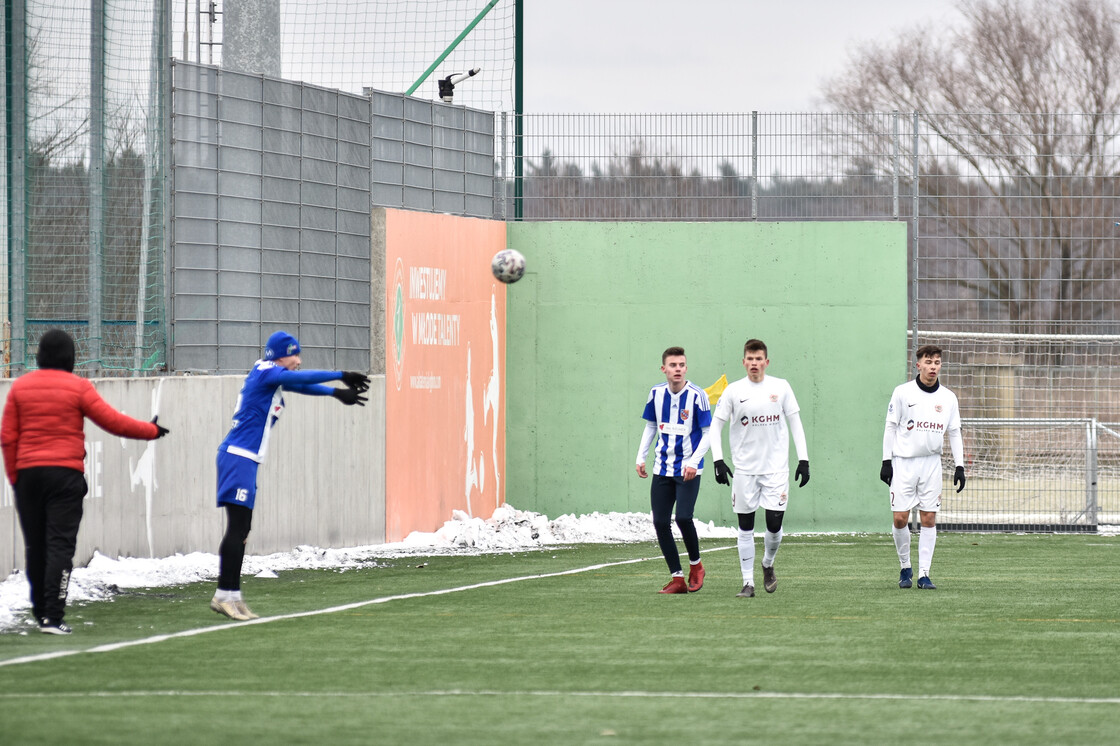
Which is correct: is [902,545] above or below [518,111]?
below

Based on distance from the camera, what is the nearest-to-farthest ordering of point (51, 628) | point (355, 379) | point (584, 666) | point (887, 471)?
point (584, 666) < point (51, 628) < point (355, 379) < point (887, 471)

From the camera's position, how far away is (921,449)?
13.6 m

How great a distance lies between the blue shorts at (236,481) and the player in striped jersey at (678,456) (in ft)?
10.8

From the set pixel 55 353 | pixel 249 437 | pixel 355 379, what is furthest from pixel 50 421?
pixel 355 379

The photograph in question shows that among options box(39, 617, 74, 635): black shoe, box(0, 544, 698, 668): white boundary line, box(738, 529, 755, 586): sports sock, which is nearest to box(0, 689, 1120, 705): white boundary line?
box(0, 544, 698, 668): white boundary line

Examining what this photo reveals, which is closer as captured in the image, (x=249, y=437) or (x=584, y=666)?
(x=584, y=666)

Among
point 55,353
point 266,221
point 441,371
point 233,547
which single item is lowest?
point 233,547

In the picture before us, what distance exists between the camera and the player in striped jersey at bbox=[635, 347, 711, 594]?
42.4ft

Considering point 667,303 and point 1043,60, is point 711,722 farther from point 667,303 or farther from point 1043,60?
point 1043,60

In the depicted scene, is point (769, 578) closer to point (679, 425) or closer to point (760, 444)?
point (760, 444)

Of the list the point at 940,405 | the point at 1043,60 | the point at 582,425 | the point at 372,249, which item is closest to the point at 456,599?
the point at 940,405

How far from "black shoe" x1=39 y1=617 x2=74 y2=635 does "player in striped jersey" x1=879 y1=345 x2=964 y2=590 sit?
6770 millimetres

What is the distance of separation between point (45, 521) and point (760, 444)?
5684mm

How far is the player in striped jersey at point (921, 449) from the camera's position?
531 inches
